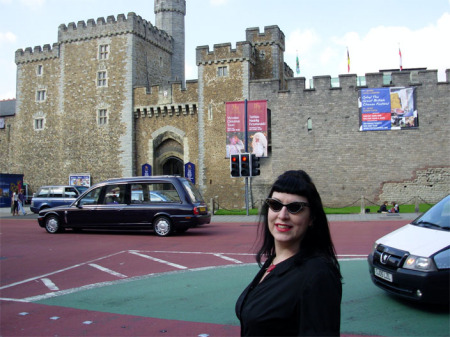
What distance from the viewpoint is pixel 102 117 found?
3422 cm

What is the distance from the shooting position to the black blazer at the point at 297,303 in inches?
77.9

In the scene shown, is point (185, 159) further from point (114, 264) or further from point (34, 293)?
point (34, 293)

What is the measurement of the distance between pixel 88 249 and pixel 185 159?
68.7 feet

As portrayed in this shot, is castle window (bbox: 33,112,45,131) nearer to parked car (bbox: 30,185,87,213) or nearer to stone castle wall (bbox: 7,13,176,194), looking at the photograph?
stone castle wall (bbox: 7,13,176,194)

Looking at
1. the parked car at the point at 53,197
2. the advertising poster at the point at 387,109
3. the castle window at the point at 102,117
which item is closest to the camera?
the parked car at the point at 53,197

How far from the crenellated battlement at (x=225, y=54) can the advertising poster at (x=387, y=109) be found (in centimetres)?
786

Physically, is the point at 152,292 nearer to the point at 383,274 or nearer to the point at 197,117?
the point at 383,274

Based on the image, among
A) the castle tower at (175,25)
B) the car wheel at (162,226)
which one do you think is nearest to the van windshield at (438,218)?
the car wheel at (162,226)

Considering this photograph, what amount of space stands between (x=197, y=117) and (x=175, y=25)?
43.9 feet

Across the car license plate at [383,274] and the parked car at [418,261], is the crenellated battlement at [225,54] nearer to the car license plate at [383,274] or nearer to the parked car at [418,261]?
the parked car at [418,261]

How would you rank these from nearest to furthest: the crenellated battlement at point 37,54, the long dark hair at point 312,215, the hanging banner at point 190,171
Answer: the long dark hair at point 312,215, the hanging banner at point 190,171, the crenellated battlement at point 37,54

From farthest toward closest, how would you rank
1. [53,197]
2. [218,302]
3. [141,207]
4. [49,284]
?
[53,197]
[141,207]
[49,284]
[218,302]

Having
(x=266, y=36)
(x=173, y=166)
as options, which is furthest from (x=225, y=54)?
(x=173, y=166)

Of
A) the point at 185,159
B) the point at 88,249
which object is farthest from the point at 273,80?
the point at 88,249
